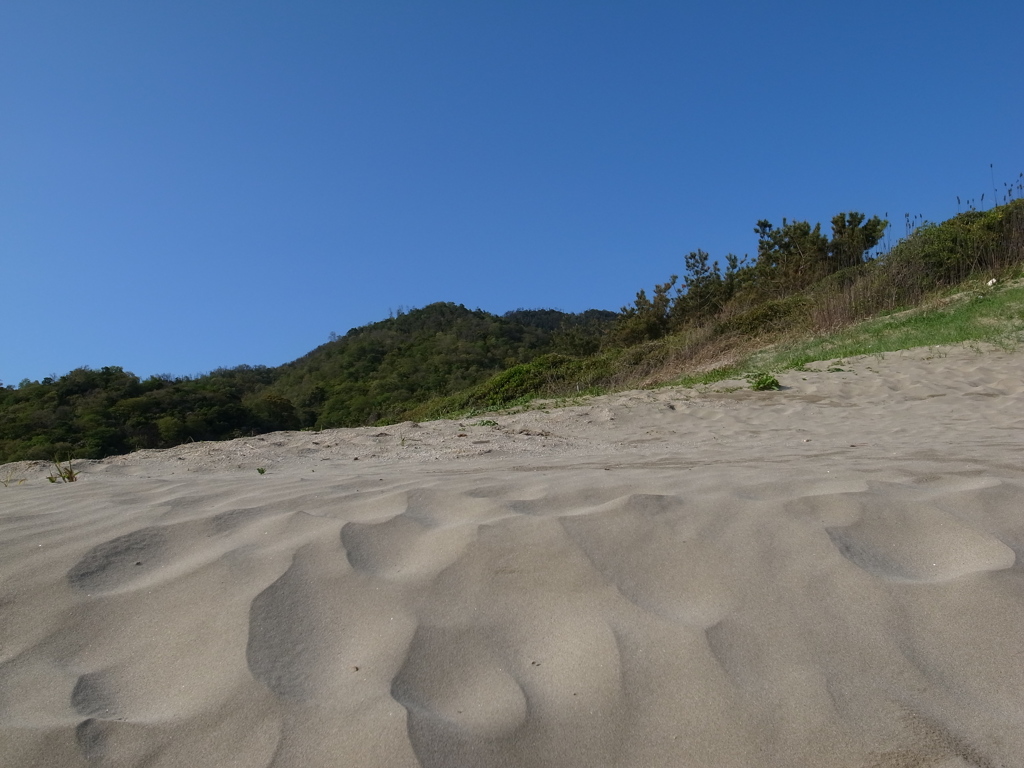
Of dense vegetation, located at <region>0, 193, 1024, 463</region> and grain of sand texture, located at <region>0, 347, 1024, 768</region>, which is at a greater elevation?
dense vegetation, located at <region>0, 193, 1024, 463</region>

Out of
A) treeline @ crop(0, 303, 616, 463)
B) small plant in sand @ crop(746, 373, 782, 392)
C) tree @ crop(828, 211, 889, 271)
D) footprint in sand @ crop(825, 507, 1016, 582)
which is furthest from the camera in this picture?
tree @ crop(828, 211, 889, 271)

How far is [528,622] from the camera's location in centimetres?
180

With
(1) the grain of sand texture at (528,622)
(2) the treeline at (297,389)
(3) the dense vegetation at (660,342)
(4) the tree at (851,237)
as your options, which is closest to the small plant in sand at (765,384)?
(3) the dense vegetation at (660,342)

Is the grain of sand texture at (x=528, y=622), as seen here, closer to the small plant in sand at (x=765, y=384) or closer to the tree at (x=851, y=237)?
the small plant in sand at (x=765, y=384)

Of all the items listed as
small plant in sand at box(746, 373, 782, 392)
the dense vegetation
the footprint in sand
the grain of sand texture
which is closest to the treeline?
the dense vegetation

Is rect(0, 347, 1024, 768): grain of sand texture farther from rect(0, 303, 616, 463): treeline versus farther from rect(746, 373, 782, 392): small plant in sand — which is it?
rect(746, 373, 782, 392): small plant in sand

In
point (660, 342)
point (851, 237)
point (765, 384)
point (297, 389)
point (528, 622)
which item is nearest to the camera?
point (528, 622)

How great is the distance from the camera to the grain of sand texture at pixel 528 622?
137 centimetres

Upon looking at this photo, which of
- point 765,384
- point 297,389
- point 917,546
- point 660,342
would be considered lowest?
point 917,546

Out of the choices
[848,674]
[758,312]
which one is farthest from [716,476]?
[758,312]

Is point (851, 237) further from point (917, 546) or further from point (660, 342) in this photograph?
point (917, 546)

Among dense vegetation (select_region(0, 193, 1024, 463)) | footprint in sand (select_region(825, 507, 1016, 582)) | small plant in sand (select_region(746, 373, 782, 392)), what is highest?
dense vegetation (select_region(0, 193, 1024, 463))

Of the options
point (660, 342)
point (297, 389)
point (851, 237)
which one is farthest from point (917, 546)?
point (297, 389)

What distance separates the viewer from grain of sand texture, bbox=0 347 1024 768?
1.37 m
